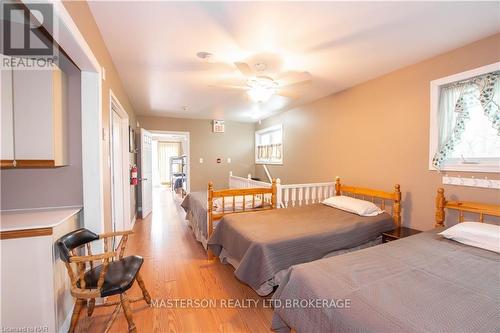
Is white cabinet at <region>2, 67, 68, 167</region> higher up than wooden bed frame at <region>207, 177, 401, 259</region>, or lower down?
higher up

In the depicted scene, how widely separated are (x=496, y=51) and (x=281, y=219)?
2.43 m

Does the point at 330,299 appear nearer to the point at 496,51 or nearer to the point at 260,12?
the point at 260,12

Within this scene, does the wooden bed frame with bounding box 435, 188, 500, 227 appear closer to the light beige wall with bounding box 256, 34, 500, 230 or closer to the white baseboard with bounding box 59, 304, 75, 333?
the light beige wall with bounding box 256, 34, 500, 230

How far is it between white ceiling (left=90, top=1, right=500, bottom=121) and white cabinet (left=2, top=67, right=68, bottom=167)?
0.66m

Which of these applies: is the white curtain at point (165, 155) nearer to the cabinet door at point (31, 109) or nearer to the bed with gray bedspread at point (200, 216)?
the bed with gray bedspread at point (200, 216)

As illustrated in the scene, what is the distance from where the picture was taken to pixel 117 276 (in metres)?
1.66

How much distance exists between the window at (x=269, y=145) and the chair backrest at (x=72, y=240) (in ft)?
13.2

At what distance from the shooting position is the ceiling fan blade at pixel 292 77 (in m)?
2.25

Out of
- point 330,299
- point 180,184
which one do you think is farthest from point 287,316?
point 180,184

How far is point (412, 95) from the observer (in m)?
2.59

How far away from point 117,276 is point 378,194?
2.89 m

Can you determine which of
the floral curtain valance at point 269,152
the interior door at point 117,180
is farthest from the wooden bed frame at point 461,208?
the interior door at point 117,180

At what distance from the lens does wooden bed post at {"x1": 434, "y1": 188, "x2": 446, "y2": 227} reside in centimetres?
225

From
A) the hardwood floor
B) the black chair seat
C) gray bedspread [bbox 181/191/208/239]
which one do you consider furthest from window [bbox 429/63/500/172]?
the black chair seat
